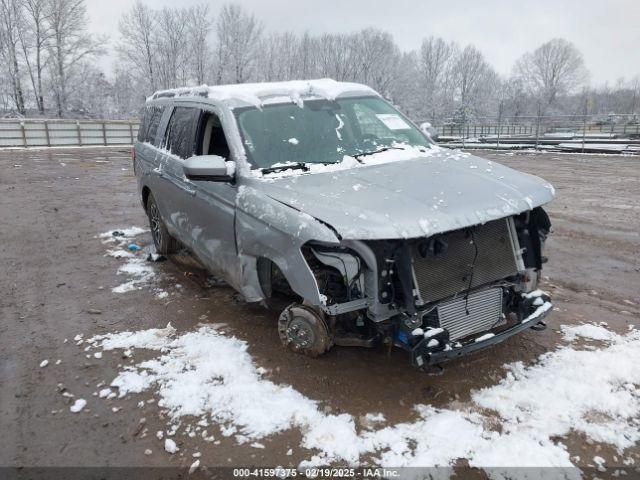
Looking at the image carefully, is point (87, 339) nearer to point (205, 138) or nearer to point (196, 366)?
point (196, 366)

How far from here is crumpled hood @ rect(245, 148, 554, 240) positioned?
9.86ft

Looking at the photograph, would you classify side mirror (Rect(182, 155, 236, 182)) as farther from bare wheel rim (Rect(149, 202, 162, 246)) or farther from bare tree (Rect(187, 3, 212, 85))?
bare tree (Rect(187, 3, 212, 85))

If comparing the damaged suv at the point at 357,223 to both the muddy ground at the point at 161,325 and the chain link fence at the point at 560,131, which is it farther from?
the chain link fence at the point at 560,131

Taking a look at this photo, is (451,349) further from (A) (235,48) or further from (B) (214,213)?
(A) (235,48)

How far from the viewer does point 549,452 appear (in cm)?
279

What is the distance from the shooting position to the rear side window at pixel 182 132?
498cm

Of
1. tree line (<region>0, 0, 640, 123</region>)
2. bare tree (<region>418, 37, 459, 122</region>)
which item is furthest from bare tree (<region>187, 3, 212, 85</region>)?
bare tree (<region>418, 37, 459, 122</region>)

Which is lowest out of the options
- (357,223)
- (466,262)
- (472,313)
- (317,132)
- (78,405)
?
(78,405)

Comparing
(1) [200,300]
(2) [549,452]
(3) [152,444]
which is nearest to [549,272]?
(2) [549,452]

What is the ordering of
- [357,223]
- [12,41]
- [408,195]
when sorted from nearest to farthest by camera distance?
[357,223] → [408,195] → [12,41]

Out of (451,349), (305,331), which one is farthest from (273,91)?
(451,349)

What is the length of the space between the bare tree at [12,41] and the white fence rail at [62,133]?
1933cm

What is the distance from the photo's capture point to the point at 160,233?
21.2ft

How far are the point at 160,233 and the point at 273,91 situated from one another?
281cm
